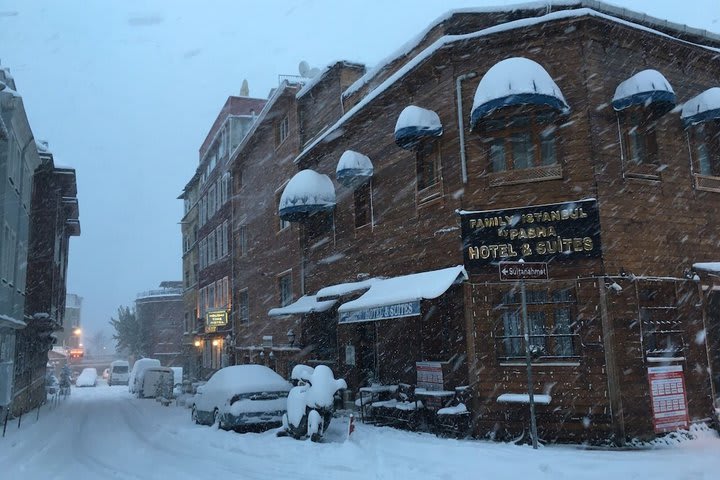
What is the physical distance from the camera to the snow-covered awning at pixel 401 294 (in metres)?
12.1

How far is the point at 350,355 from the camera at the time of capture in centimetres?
1802

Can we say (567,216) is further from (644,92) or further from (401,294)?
(401,294)

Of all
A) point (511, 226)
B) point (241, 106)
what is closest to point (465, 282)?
point (511, 226)

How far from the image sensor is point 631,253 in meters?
12.0

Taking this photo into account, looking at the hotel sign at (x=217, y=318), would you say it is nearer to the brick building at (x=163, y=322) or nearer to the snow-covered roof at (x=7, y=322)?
the snow-covered roof at (x=7, y=322)

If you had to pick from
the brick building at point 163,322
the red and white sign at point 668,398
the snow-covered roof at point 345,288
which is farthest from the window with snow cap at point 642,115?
the brick building at point 163,322

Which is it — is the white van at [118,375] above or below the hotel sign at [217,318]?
below

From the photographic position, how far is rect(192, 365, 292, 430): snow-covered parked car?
45.3 ft

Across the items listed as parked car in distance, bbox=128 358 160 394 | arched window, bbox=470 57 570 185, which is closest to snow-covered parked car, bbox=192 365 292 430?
arched window, bbox=470 57 570 185

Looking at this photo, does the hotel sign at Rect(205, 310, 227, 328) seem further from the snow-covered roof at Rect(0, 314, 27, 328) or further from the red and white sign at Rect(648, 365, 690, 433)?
the red and white sign at Rect(648, 365, 690, 433)

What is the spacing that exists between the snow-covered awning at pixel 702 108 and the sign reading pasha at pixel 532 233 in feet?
10.8

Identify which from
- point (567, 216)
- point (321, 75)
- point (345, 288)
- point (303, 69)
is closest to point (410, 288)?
point (567, 216)

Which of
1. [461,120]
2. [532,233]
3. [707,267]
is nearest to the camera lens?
[532,233]

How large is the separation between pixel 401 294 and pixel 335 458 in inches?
153
